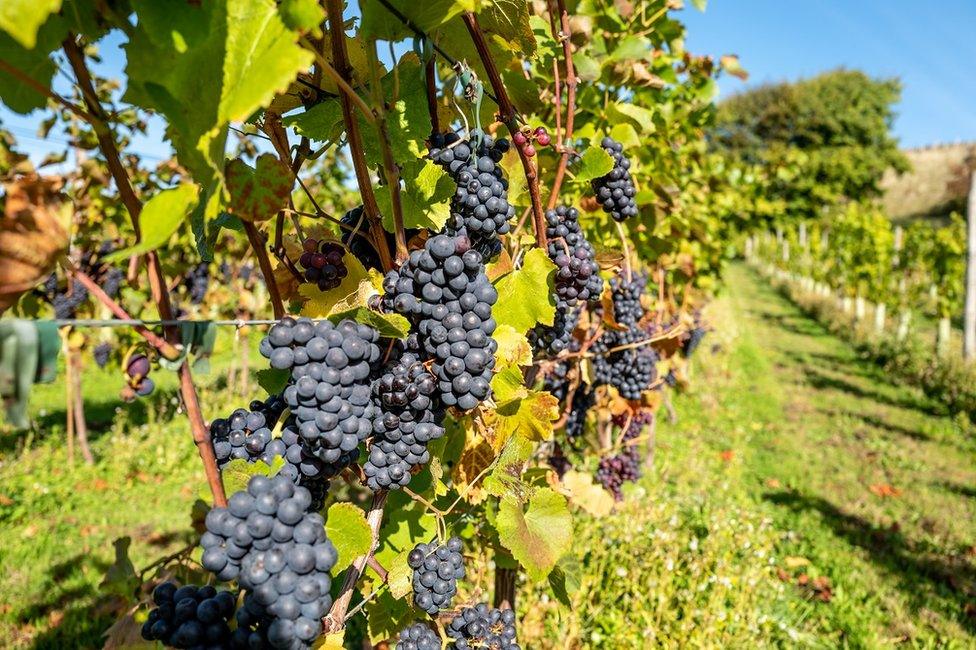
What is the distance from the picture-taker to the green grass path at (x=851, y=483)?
446cm

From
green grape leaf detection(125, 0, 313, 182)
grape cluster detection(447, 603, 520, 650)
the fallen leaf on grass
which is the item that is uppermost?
green grape leaf detection(125, 0, 313, 182)

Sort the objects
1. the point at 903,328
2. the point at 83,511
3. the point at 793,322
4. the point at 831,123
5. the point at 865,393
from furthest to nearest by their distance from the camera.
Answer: the point at 831,123 < the point at 793,322 < the point at 903,328 < the point at 865,393 < the point at 83,511

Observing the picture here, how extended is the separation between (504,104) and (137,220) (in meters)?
0.75

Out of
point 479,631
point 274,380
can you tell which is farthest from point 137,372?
point 479,631

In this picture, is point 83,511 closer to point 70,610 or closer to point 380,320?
point 70,610

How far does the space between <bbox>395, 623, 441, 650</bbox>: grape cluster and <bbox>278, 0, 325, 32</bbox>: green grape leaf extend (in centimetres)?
120

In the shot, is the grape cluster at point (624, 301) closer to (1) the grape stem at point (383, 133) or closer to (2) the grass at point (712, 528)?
(1) the grape stem at point (383, 133)

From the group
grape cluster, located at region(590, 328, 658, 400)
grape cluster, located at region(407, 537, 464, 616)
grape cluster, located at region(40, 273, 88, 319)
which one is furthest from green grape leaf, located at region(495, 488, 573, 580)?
grape cluster, located at region(40, 273, 88, 319)

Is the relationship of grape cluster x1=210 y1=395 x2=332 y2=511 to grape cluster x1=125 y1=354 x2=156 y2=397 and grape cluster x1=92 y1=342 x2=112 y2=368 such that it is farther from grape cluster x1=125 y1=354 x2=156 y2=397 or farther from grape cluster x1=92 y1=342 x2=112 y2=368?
grape cluster x1=92 y1=342 x2=112 y2=368

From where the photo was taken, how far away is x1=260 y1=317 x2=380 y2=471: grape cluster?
100 centimetres

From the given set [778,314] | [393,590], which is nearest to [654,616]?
[393,590]

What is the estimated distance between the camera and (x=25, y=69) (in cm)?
94

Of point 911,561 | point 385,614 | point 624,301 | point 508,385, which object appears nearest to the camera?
point 508,385

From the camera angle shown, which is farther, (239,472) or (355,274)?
(355,274)
